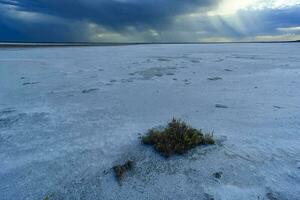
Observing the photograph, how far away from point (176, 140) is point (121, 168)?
1203mm

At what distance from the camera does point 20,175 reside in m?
3.51

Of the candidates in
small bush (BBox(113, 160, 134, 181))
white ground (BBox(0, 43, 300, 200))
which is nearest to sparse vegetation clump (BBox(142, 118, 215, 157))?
white ground (BBox(0, 43, 300, 200))

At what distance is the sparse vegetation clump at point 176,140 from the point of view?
401cm

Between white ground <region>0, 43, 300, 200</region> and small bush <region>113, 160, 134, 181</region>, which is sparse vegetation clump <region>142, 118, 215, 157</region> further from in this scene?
small bush <region>113, 160, 134, 181</region>

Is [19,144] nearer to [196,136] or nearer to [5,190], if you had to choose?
[5,190]

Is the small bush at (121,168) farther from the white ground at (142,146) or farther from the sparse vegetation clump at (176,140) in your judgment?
the sparse vegetation clump at (176,140)

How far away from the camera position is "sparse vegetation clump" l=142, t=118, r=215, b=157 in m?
4.01

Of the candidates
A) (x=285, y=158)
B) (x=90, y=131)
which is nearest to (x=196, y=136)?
(x=285, y=158)

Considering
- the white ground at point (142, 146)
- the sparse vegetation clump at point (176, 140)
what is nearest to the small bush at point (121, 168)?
the white ground at point (142, 146)

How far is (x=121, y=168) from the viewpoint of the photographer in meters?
3.57

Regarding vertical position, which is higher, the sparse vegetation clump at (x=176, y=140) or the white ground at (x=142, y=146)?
the sparse vegetation clump at (x=176, y=140)

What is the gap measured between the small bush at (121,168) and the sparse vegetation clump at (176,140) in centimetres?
63

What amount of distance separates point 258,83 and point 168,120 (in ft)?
19.9

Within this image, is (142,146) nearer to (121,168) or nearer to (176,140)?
(176,140)
